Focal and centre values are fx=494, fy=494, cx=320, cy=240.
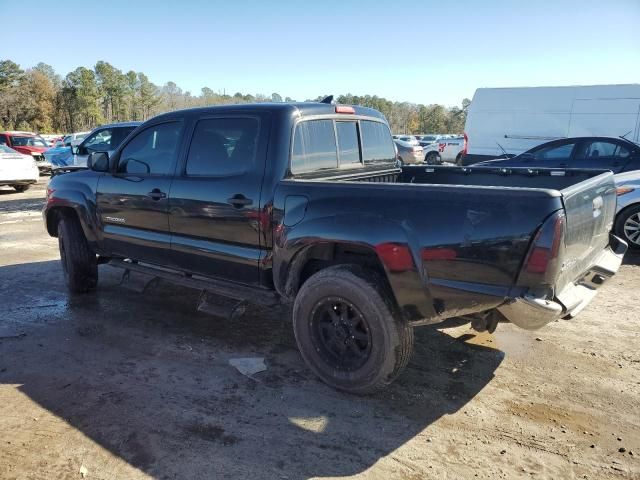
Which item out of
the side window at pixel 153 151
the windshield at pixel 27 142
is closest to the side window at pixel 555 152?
the side window at pixel 153 151

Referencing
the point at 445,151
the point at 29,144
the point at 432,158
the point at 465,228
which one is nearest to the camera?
the point at 465,228

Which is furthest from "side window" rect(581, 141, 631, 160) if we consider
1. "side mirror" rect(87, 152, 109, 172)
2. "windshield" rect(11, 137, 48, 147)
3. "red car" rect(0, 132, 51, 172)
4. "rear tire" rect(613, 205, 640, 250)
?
"windshield" rect(11, 137, 48, 147)

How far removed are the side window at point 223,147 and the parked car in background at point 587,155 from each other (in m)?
7.16

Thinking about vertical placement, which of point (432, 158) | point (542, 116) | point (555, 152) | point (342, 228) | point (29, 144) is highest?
point (542, 116)

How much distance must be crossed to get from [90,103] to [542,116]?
63.7 m

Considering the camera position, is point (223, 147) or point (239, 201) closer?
point (239, 201)

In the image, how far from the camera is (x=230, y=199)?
150 inches

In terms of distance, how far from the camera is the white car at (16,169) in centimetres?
1423

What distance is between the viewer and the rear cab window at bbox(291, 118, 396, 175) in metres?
3.80

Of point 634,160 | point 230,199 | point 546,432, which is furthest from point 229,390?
point 634,160

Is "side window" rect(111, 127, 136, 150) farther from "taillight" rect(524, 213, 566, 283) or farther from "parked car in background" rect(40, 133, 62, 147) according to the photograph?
"parked car in background" rect(40, 133, 62, 147)

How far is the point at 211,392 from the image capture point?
343cm

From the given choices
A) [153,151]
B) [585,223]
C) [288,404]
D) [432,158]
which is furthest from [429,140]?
[288,404]

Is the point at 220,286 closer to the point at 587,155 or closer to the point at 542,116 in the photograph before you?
the point at 587,155
